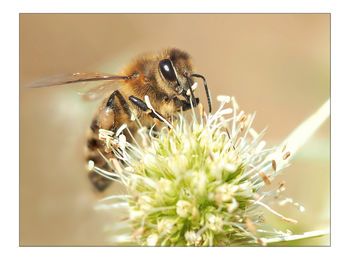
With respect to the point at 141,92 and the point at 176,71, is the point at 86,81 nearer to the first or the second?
the point at 141,92

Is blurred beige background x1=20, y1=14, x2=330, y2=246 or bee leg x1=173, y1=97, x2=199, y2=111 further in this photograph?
blurred beige background x1=20, y1=14, x2=330, y2=246

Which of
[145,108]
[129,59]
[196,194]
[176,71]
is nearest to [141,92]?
[145,108]

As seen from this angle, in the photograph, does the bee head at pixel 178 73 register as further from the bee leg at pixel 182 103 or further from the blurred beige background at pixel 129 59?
the blurred beige background at pixel 129 59

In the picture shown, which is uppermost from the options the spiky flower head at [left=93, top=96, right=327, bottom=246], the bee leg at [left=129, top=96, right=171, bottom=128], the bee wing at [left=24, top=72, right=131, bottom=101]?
the bee wing at [left=24, top=72, right=131, bottom=101]

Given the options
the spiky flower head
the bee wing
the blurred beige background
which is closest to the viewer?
the spiky flower head

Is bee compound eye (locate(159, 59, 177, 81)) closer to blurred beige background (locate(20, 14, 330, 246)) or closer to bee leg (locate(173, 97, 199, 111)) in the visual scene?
bee leg (locate(173, 97, 199, 111))

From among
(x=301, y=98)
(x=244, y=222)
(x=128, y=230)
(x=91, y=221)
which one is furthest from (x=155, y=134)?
(x=301, y=98)

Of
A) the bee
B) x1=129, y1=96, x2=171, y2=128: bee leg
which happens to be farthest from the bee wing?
x1=129, y1=96, x2=171, y2=128: bee leg
